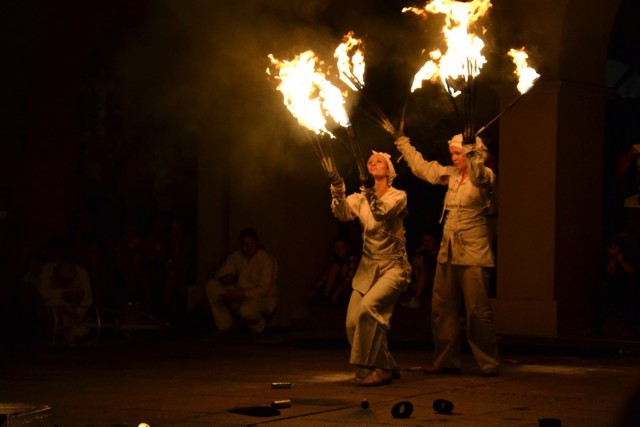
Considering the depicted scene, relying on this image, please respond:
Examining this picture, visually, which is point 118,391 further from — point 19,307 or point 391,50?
point 391,50

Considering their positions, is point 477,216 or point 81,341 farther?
point 81,341

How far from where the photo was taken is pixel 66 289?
42.8 feet

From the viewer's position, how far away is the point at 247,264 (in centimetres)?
1407

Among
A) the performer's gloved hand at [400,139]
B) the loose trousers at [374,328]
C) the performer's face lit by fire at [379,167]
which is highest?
the performer's gloved hand at [400,139]

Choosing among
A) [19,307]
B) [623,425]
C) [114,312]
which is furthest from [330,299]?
[623,425]

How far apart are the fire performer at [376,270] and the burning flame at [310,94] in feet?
1.40

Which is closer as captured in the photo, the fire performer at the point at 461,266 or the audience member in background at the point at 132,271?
the fire performer at the point at 461,266

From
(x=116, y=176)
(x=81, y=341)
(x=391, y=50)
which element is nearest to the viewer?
(x=81, y=341)

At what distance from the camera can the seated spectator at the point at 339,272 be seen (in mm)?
14406

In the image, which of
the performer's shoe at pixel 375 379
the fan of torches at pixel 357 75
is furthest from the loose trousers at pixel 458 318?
the fan of torches at pixel 357 75

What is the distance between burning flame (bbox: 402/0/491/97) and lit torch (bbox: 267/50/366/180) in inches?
24.2

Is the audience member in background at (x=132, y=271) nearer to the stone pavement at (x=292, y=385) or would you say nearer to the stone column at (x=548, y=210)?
the stone pavement at (x=292, y=385)

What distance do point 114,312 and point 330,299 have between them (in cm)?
258

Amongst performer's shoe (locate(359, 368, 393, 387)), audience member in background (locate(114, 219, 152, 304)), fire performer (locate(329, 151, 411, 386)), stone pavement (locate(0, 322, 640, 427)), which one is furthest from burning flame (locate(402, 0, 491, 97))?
audience member in background (locate(114, 219, 152, 304))
